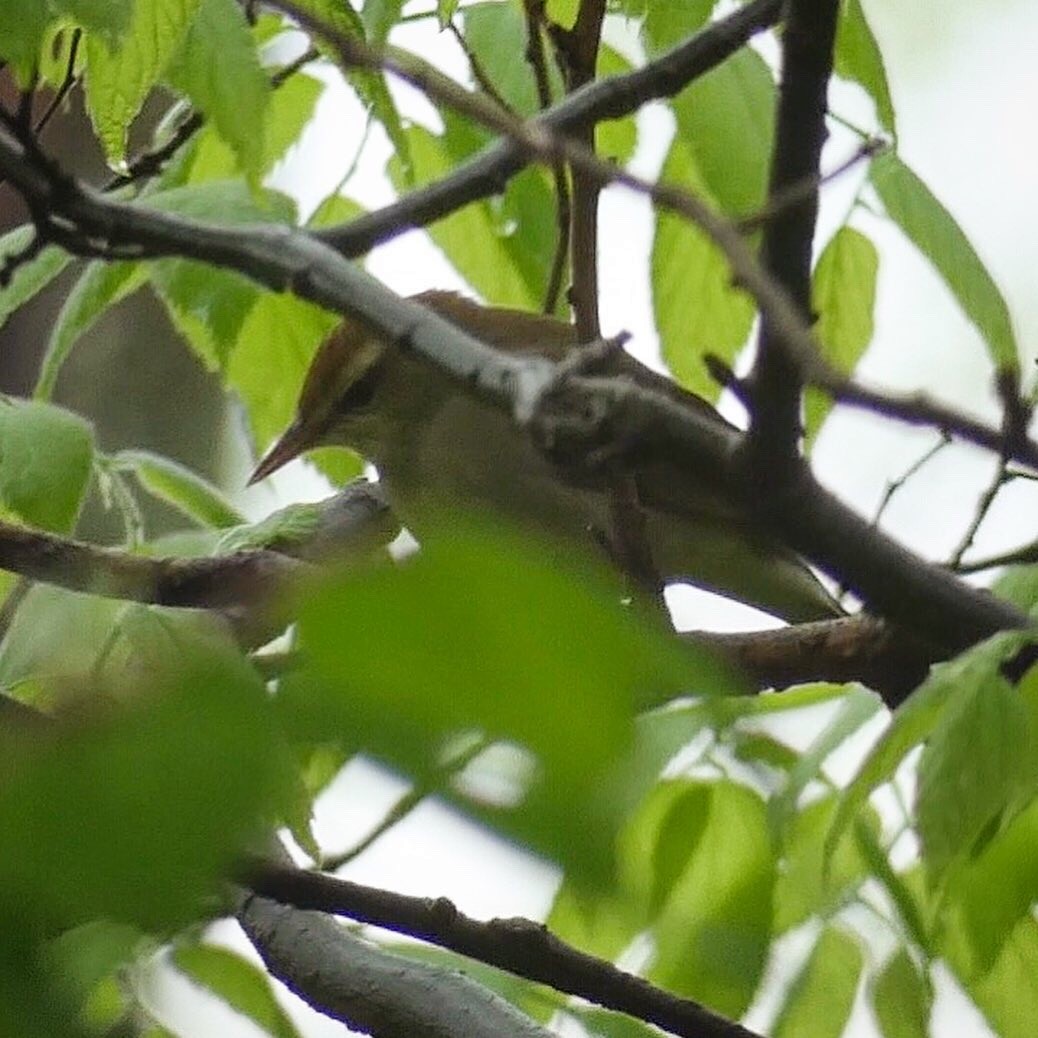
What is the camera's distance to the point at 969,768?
0.58 meters

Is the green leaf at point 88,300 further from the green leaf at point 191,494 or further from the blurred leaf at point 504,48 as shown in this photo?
the blurred leaf at point 504,48

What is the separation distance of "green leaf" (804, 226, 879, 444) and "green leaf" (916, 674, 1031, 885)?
43 centimetres

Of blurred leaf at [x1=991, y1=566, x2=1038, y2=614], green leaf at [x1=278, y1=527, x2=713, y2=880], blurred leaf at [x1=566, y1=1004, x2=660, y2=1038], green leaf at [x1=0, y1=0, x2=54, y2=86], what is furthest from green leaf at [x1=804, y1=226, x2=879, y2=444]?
green leaf at [x1=278, y1=527, x2=713, y2=880]

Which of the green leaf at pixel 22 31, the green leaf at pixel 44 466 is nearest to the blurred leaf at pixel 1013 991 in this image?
the green leaf at pixel 44 466

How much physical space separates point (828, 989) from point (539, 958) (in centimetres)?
21

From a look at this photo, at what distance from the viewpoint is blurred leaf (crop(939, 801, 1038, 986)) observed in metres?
0.73

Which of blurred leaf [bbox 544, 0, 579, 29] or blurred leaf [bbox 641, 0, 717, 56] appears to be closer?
blurred leaf [bbox 641, 0, 717, 56]

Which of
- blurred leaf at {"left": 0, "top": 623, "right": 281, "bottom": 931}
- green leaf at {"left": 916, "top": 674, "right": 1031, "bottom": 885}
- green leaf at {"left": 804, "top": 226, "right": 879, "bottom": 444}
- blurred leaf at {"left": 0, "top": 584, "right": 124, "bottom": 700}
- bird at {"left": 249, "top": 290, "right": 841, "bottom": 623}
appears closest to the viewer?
blurred leaf at {"left": 0, "top": 623, "right": 281, "bottom": 931}

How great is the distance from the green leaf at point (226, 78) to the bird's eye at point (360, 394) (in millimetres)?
862

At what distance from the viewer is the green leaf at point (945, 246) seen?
0.85 meters

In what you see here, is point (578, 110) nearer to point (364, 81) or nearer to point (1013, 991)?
point (364, 81)

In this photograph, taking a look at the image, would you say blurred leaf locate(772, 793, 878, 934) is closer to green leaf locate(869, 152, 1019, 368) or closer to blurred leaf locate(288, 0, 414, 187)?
green leaf locate(869, 152, 1019, 368)

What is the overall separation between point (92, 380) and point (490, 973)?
55.4 inches

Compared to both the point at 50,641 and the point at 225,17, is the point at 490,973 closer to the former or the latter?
the point at 50,641
